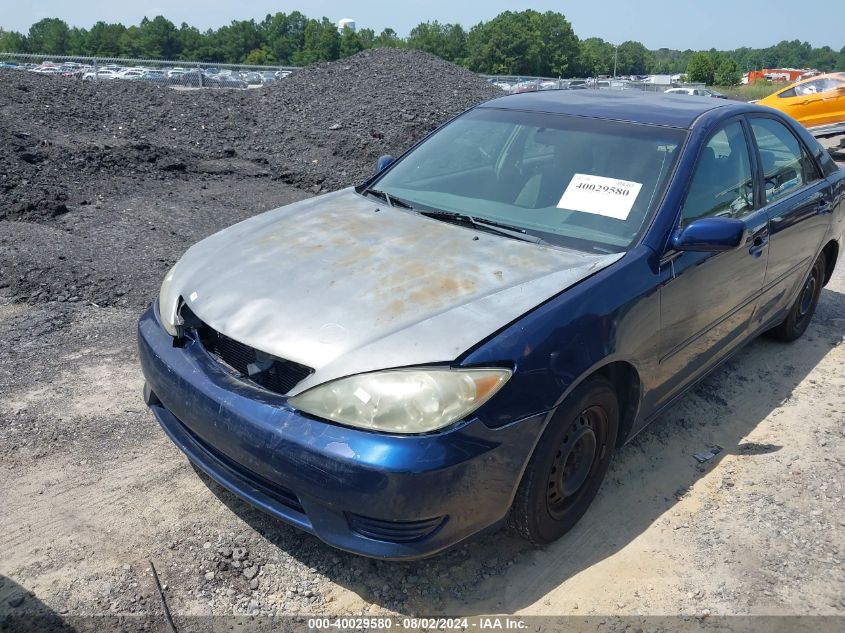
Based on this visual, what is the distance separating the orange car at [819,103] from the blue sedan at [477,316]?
13996mm

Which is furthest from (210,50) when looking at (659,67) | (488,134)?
(488,134)

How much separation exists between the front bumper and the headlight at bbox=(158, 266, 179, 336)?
35 cm

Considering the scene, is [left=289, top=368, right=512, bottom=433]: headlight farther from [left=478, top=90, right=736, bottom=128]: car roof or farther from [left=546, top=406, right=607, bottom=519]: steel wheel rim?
[left=478, top=90, right=736, bottom=128]: car roof

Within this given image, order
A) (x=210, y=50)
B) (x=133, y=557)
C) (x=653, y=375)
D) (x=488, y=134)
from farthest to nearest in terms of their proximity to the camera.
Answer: (x=210, y=50) < (x=488, y=134) < (x=653, y=375) < (x=133, y=557)

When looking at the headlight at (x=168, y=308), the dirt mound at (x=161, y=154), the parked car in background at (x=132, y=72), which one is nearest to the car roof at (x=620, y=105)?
the headlight at (x=168, y=308)

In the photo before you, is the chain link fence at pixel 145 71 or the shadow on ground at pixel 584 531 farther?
the chain link fence at pixel 145 71

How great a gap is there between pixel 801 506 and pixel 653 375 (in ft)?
3.26

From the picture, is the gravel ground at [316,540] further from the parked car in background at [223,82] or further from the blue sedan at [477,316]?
the parked car in background at [223,82]

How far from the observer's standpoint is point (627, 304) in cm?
284

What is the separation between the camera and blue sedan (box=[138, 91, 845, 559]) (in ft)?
7.70

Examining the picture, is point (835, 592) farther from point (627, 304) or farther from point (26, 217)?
point (26, 217)

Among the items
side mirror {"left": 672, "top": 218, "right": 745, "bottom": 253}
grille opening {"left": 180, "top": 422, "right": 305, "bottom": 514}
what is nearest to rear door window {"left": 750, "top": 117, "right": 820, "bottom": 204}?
side mirror {"left": 672, "top": 218, "right": 745, "bottom": 253}

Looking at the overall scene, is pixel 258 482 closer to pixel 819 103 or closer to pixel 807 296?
pixel 807 296

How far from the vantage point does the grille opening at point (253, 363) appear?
8.23 feet
